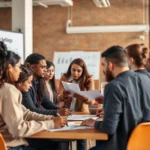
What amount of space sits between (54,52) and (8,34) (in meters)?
3.59

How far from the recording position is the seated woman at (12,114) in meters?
2.04

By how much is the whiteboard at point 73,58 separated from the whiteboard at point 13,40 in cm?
235

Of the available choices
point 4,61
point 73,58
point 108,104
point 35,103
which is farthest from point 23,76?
point 73,58

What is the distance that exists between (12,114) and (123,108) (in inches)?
27.2

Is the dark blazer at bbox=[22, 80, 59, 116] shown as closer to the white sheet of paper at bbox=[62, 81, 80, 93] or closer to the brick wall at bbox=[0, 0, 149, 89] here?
the white sheet of paper at bbox=[62, 81, 80, 93]

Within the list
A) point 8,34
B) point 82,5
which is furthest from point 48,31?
point 8,34

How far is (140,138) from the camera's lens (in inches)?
83.9

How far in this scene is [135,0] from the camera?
885 cm

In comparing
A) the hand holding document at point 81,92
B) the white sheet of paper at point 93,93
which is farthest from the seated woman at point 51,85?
the white sheet of paper at point 93,93

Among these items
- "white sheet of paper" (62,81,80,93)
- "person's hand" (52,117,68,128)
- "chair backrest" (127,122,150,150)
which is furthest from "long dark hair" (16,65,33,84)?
"chair backrest" (127,122,150,150)

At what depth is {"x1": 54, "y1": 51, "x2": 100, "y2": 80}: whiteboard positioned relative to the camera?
319 inches

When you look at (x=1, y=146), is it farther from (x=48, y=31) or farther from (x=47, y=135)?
(x=48, y=31)

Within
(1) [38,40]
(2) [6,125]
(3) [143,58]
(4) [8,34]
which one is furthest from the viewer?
(1) [38,40]

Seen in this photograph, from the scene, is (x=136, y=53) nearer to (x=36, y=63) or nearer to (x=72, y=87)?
(x=72, y=87)
